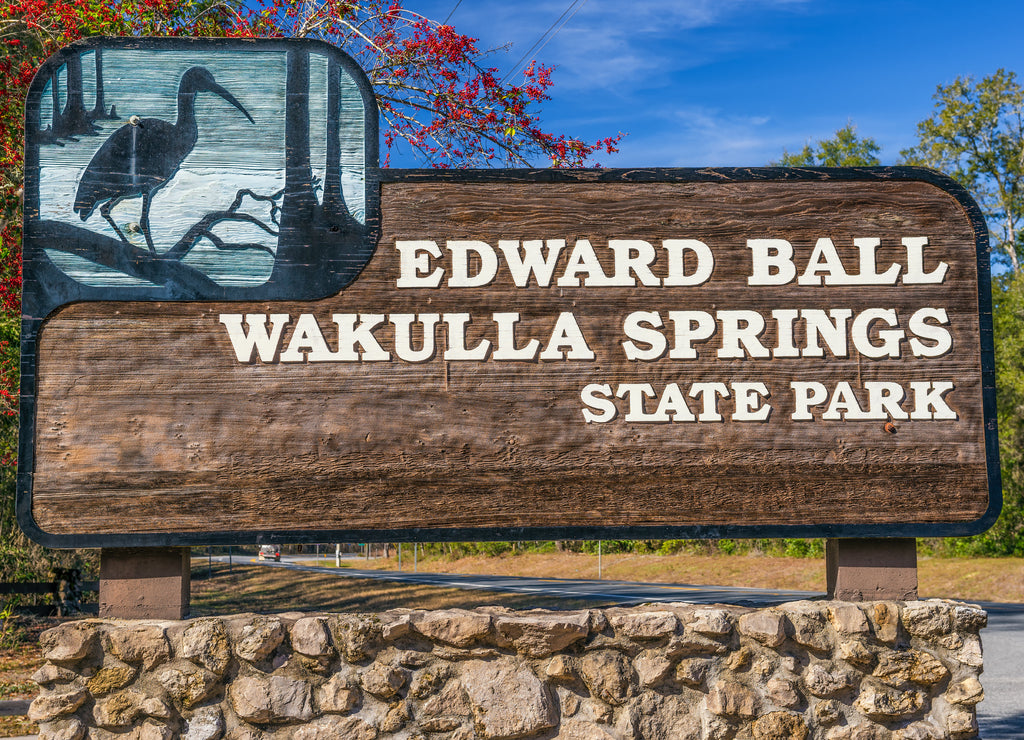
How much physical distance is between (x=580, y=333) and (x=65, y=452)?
2819 mm

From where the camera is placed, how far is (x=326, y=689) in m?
4.18

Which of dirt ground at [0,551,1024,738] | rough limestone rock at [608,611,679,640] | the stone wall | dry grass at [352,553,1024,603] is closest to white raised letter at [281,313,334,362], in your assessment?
the stone wall

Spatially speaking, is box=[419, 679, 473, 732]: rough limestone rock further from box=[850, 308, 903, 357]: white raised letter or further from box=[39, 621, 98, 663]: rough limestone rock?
box=[850, 308, 903, 357]: white raised letter

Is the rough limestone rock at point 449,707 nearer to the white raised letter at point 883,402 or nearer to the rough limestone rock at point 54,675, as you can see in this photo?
the rough limestone rock at point 54,675

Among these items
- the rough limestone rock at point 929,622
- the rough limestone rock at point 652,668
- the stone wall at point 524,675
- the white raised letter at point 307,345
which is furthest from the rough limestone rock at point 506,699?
the rough limestone rock at point 929,622

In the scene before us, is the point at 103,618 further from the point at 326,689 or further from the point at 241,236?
the point at 241,236

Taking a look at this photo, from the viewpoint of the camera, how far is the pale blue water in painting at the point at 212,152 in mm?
4469

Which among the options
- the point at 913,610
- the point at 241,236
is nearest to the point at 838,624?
the point at 913,610

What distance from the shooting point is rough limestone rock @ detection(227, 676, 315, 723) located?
4117 mm

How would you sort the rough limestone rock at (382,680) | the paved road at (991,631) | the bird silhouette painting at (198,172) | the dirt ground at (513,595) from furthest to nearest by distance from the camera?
the dirt ground at (513,595)
the paved road at (991,631)
the bird silhouette painting at (198,172)
the rough limestone rock at (382,680)

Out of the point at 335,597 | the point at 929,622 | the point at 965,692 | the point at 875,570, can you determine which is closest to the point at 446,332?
the point at 875,570

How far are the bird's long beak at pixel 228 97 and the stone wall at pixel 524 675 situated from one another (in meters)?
2.74

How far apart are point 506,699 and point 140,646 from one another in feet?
6.12

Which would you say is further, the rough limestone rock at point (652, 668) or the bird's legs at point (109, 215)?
the bird's legs at point (109, 215)
